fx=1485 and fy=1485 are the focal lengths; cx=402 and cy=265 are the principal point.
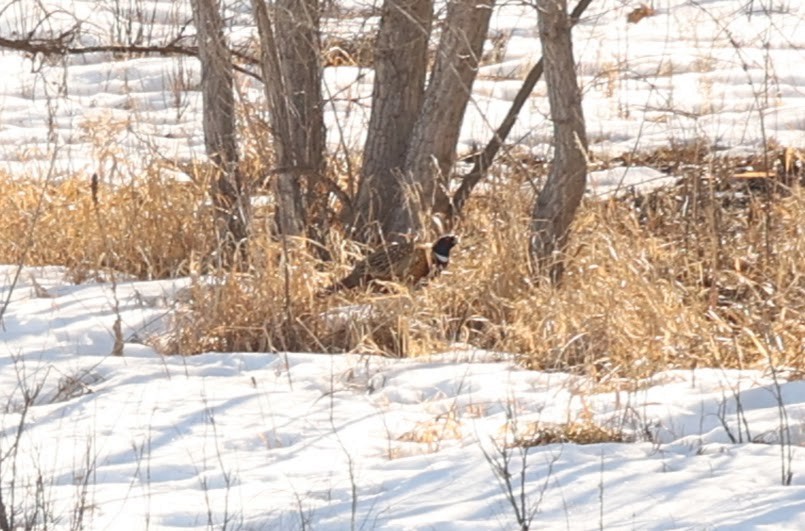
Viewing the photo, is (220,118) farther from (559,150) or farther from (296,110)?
(559,150)

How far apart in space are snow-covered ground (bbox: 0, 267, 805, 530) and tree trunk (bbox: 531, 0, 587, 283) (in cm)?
81

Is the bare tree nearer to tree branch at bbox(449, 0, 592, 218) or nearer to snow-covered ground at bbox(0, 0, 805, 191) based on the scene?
tree branch at bbox(449, 0, 592, 218)

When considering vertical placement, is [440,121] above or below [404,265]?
above

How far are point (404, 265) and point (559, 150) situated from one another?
2.87 ft

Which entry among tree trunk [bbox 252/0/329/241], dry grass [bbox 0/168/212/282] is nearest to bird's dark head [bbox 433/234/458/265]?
tree trunk [bbox 252/0/329/241]

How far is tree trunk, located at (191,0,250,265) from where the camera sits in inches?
284

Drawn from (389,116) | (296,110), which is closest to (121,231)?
(296,110)

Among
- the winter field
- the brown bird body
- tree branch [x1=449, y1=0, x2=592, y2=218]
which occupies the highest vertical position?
tree branch [x1=449, y1=0, x2=592, y2=218]

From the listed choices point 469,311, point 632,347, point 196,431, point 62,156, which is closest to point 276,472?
point 196,431

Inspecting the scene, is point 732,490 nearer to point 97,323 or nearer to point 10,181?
point 97,323

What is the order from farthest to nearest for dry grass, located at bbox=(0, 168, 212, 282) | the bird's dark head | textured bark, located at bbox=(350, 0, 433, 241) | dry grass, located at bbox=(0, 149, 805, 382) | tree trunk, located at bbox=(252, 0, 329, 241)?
dry grass, located at bbox=(0, 168, 212, 282), textured bark, located at bbox=(350, 0, 433, 241), tree trunk, located at bbox=(252, 0, 329, 241), the bird's dark head, dry grass, located at bbox=(0, 149, 805, 382)

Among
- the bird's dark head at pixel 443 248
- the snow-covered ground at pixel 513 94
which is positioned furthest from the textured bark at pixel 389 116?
the snow-covered ground at pixel 513 94

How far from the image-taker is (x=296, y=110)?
7227mm

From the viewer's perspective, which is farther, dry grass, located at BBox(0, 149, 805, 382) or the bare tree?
the bare tree
